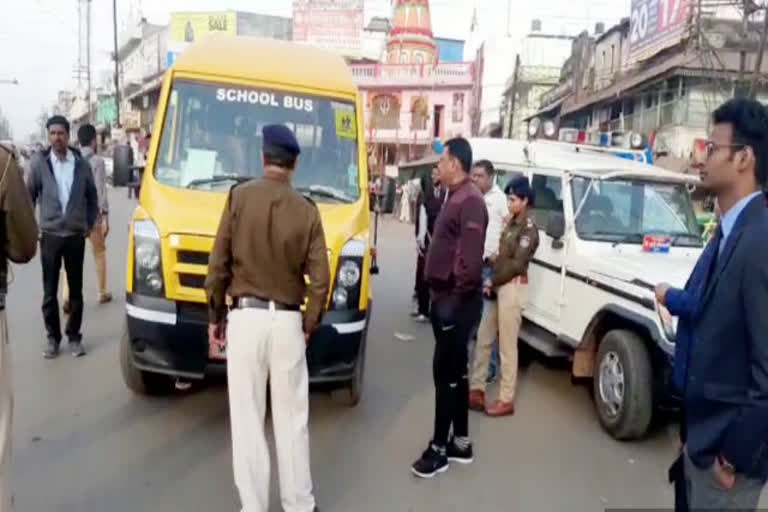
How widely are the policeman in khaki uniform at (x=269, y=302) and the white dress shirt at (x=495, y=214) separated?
296 cm

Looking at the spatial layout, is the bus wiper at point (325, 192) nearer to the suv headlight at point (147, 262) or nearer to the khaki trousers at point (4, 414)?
the suv headlight at point (147, 262)

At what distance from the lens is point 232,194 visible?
327cm

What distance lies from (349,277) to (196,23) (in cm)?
5770

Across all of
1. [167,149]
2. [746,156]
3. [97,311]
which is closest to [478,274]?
[746,156]

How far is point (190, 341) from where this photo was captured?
4.25 m

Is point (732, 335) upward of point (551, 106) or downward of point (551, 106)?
downward

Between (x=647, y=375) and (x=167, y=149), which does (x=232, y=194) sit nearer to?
(x=167, y=149)

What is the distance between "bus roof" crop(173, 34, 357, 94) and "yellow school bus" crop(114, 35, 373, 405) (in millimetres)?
11

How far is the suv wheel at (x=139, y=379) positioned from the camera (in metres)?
4.89

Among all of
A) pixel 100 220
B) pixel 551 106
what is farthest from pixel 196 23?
pixel 100 220

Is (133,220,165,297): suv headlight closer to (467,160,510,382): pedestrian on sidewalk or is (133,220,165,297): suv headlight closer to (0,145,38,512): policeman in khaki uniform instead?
(0,145,38,512): policeman in khaki uniform

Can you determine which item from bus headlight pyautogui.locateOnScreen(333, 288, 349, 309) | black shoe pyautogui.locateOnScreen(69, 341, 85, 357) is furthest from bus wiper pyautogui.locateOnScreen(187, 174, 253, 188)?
black shoe pyautogui.locateOnScreen(69, 341, 85, 357)

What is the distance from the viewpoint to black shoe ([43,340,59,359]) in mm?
5848

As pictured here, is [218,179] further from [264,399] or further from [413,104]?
[413,104]
